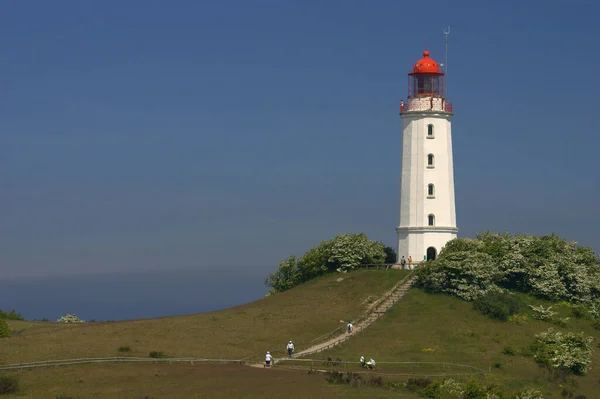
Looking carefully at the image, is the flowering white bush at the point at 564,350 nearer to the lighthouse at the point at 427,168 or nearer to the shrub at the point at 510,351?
the shrub at the point at 510,351

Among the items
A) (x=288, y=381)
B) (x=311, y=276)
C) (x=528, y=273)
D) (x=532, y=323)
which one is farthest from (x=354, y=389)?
(x=311, y=276)

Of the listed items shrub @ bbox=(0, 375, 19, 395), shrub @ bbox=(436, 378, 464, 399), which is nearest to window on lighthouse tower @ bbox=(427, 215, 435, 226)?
shrub @ bbox=(436, 378, 464, 399)

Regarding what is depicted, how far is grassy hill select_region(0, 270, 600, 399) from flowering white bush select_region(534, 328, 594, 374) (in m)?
0.89

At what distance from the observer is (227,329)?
6712cm

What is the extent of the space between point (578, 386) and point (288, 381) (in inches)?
715

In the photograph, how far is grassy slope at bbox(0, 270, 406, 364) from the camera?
5838 cm

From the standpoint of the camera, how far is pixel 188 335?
64375mm

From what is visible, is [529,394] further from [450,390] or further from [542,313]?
[542,313]

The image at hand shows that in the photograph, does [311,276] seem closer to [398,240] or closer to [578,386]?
[398,240]

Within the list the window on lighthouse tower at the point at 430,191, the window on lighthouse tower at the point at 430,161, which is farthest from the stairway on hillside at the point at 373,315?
the window on lighthouse tower at the point at 430,161

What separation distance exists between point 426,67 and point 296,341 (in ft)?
93.4

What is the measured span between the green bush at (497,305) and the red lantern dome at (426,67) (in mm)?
19809

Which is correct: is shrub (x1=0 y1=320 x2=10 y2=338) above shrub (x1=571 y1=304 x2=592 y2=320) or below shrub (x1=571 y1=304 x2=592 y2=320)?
below

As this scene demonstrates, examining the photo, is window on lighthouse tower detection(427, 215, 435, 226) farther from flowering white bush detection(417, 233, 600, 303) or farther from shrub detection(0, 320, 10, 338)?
shrub detection(0, 320, 10, 338)
